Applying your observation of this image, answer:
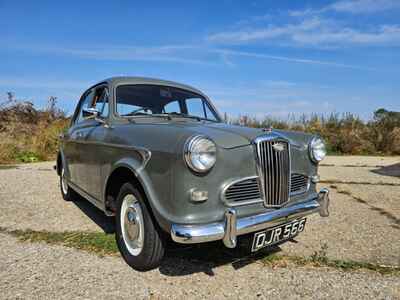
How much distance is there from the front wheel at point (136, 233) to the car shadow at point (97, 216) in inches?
36.4

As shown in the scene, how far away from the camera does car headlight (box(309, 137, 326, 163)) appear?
2908mm

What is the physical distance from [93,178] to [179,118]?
3.77 ft

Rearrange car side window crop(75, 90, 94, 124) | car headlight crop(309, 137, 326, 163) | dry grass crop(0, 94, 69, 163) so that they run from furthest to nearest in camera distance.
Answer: dry grass crop(0, 94, 69, 163), car side window crop(75, 90, 94, 124), car headlight crop(309, 137, 326, 163)

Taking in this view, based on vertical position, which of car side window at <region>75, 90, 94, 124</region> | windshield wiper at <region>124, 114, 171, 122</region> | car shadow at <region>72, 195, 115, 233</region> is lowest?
car shadow at <region>72, 195, 115, 233</region>

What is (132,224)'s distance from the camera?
2650 mm

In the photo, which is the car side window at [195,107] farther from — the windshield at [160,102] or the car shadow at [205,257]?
the car shadow at [205,257]

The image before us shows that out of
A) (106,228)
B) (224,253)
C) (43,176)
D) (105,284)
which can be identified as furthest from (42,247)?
(43,176)

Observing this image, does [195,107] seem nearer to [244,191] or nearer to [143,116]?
[143,116]

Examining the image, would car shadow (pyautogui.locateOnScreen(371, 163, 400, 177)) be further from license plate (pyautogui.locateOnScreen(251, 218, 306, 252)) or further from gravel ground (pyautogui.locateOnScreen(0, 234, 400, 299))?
license plate (pyautogui.locateOnScreen(251, 218, 306, 252))

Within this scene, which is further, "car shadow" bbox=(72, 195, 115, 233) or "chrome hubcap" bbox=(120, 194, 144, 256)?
"car shadow" bbox=(72, 195, 115, 233)

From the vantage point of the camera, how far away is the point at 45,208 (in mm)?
4629

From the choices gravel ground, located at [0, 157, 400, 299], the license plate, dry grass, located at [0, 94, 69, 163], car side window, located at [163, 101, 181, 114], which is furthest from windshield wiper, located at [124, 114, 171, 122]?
dry grass, located at [0, 94, 69, 163]

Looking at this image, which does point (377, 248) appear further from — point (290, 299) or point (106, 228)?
point (106, 228)

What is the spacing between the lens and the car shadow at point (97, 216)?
372 cm
